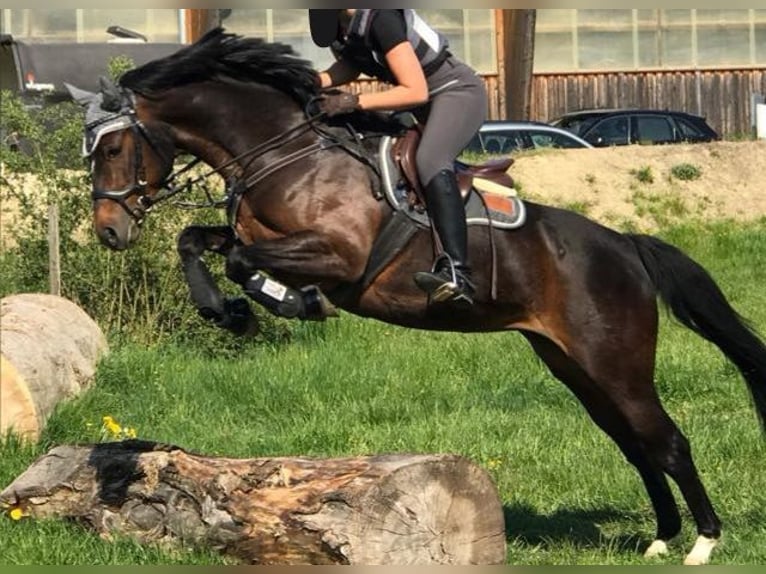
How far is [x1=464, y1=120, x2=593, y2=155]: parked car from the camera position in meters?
27.3

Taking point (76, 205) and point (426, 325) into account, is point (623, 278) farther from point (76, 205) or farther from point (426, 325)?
point (76, 205)

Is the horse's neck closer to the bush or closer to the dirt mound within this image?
the bush

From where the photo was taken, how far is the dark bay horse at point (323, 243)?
7.77 metres

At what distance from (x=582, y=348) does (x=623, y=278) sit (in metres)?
0.50

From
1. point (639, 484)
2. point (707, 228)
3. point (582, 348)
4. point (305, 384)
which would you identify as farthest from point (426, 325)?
point (707, 228)

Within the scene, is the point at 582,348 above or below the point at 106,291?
above

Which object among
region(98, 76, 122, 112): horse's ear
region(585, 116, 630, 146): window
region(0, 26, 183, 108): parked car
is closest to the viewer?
region(98, 76, 122, 112): horse's ear

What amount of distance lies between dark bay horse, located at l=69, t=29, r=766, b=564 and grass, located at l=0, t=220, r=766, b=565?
2.75 feet

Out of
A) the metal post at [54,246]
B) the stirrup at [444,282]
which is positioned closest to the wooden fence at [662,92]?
the metal post at [54,246]

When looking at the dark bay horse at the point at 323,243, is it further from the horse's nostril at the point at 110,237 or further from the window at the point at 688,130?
the window at the point at 688,130

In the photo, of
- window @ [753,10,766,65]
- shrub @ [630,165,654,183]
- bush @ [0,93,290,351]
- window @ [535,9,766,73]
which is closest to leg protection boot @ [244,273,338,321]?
bush @ [0,93,290,351]

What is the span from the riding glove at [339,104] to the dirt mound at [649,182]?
47.5 feet

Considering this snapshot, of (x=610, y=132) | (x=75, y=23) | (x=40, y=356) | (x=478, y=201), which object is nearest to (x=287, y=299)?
(x=478, y=201)

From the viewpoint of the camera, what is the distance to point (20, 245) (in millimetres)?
14922
